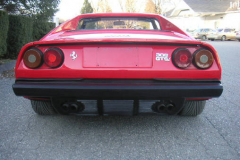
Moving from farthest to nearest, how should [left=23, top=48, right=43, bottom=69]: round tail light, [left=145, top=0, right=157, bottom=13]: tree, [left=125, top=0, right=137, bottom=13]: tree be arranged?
[left=145, top=0, right=157, bottom=13]: tree → [left=125, top=0, right=137, bottom=13]: tree → [left=23, top=48, right=43, bottom=69]: round tail light

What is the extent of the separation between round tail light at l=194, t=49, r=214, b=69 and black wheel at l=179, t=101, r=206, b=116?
0.67m

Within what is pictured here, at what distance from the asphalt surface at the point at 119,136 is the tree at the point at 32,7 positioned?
579cm

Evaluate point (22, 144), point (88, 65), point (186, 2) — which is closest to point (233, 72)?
point (88, 65)

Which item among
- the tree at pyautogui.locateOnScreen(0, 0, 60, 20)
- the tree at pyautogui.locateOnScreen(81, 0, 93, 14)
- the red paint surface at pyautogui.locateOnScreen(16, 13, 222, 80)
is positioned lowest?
the red paint surface at pyautogui.locateOnScreen(16, 13, 222, 80)

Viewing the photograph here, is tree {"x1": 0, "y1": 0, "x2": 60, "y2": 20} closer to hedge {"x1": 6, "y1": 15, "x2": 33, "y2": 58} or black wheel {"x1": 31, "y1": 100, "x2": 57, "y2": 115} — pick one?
hedge {"x1": 6, "y1": 15, "x2": 33, "y2": 58}

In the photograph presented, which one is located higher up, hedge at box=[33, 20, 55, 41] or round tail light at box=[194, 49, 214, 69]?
hedge at box=[33, 20, 55, 41]

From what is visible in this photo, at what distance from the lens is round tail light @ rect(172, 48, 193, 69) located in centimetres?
192

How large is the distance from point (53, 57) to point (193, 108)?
1.73 meters

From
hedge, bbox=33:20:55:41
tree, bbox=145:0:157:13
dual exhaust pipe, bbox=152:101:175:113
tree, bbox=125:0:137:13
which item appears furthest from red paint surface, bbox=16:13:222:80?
tree, bbox=145:0:157:13

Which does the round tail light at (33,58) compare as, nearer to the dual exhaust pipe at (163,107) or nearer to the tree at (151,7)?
the dual exhaust pipe at (163,107)

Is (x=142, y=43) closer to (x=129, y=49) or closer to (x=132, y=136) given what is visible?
(x=129, y=49)

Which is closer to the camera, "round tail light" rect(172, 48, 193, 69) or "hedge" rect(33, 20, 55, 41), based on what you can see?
"round tail light" rect(172, 48, 193, 69)

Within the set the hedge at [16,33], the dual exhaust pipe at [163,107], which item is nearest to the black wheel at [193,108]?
the dual exhaust pipe at [163,107]

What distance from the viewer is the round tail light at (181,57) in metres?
1.92
